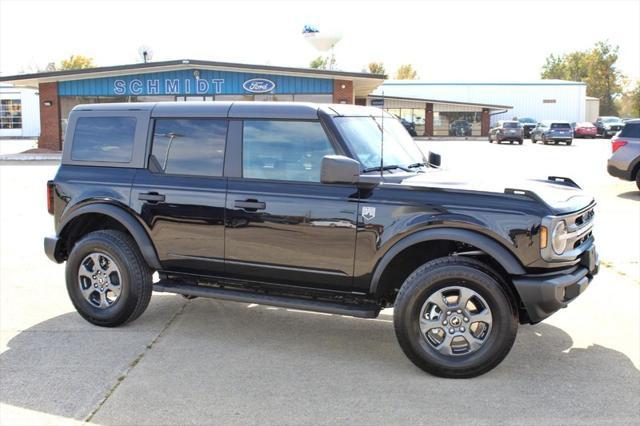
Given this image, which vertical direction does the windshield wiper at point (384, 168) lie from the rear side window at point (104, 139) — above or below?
below

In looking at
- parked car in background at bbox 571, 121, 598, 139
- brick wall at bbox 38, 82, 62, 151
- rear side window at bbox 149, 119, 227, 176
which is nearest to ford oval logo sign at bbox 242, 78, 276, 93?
brick wall at bbox 38, 82, 62, 151

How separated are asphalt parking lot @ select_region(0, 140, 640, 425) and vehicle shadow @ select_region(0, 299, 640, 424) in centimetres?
1

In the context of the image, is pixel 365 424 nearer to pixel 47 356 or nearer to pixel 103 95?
pixel 47 356

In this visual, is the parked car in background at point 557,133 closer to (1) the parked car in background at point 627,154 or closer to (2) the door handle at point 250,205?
(1) the parked car in background at point 627,154

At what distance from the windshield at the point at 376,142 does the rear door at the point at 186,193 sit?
3.43 ft

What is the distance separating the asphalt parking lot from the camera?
386 cm

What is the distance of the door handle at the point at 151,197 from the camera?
523 cm

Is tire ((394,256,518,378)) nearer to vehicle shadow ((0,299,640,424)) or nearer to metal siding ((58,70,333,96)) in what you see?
vehicle shadow ((0,299,640,424))

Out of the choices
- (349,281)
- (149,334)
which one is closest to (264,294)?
(349,281)

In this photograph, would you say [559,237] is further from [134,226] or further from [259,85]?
[259,85]

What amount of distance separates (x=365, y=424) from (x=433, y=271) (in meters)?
1.19

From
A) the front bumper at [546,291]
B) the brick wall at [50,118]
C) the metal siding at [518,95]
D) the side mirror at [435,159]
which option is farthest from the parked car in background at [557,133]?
the front bumper at [546,291]

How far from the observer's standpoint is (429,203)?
4418 mm

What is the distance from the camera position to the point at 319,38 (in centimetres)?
3984
